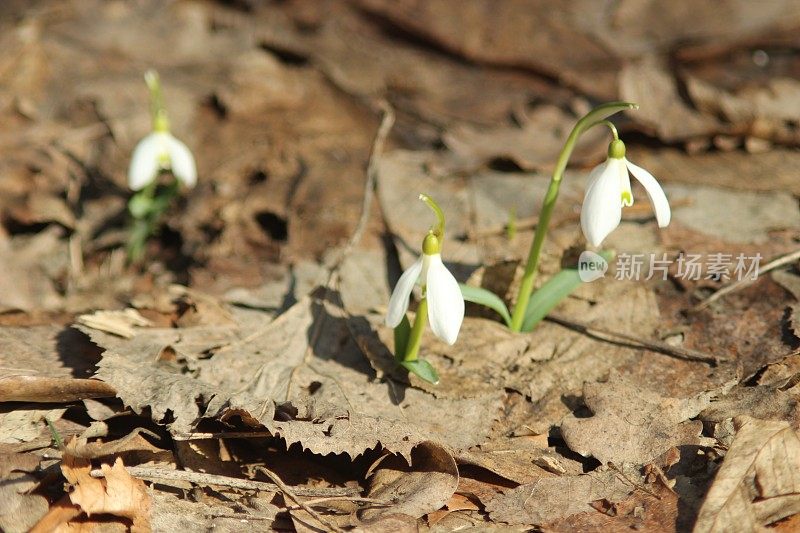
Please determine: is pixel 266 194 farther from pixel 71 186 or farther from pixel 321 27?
pixel 321 27

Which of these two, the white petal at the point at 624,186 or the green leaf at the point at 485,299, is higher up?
the white petal at the point at 624,186

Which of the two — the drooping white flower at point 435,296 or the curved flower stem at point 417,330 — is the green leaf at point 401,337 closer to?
the curved flower stem at point 417,330

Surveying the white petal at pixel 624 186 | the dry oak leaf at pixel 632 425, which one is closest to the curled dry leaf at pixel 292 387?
the dry oak leaf at pixel 632 425

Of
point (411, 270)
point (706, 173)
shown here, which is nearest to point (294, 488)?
point (411, 270)

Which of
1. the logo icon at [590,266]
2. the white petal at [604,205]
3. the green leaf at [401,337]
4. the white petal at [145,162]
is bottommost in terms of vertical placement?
the green leaf at [401,337]

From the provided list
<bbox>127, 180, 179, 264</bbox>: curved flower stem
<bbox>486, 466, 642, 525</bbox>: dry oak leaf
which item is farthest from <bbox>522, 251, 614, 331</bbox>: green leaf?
<bbox>127, 180, 179, 264</bbox>: curved flower stem

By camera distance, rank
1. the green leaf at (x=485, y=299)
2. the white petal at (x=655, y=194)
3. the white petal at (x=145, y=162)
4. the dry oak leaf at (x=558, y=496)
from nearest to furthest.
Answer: the dry oak leaf at (x=558, y=496)
the white petal at (x=655, y=194)
the green leaf at (x=485, y=299)
the white petal at (x=145, y=162)

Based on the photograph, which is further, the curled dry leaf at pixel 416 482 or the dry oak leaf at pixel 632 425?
the dry oak leaf at pixel 632 425

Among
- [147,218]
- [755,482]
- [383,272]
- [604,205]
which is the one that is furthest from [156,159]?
[755,482]
